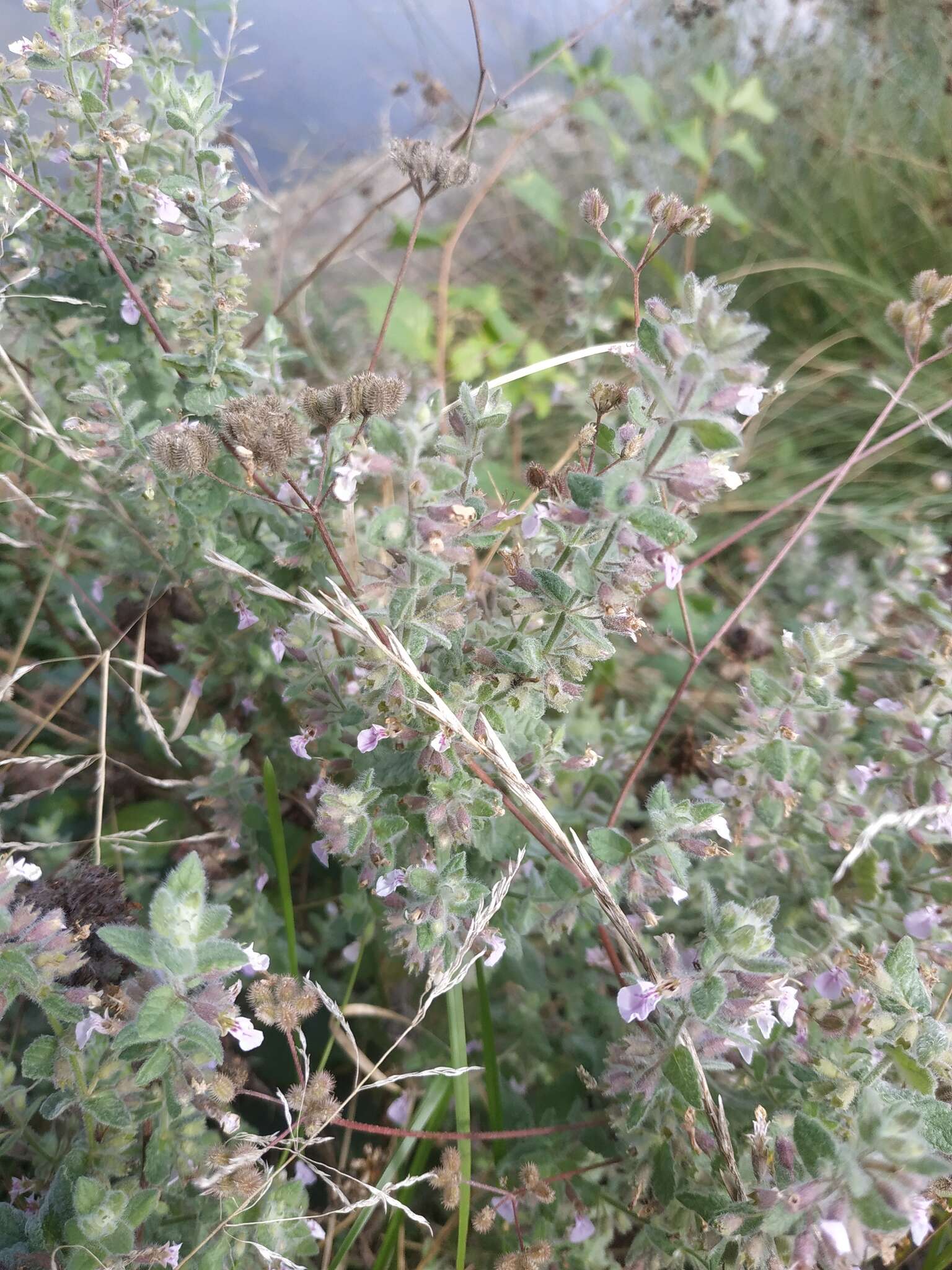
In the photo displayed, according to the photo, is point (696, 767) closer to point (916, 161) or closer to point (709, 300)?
point (709, 300)

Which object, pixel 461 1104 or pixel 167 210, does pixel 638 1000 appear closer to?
pixel 461 1104

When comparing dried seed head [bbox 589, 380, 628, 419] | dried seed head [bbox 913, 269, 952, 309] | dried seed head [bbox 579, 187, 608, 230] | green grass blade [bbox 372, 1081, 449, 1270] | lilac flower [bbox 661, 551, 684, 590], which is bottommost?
green grass blade [bbox 372, 1081, 449, 1270]

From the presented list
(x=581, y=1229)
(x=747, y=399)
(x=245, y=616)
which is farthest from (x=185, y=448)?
(x=581, y=1229)

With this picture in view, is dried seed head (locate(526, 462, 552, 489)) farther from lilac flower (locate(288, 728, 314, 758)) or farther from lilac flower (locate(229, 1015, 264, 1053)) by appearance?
lilac flower (locate(229, 1015, 264, 1053))

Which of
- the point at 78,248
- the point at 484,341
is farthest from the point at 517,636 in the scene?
the point at 484,341

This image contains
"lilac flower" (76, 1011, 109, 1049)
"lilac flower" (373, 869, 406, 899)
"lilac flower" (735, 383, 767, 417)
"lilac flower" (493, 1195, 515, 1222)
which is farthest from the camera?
"lilac flower" (493, 1195, 515, 1222)

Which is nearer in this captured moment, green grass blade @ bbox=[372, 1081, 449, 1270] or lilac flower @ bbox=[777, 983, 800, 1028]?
lilac flower @ bbox=[777, 983, 800, 1028]

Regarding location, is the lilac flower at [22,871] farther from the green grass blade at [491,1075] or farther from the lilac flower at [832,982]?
the lilac flower at [832,982]

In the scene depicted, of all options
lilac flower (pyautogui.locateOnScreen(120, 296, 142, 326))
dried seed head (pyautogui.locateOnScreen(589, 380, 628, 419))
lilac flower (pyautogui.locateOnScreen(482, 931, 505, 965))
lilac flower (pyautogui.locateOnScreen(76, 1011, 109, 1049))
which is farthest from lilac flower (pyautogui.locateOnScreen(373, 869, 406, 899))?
lilac flower (pyautogui.locateOnScreen(120, 296, 142, 326))
